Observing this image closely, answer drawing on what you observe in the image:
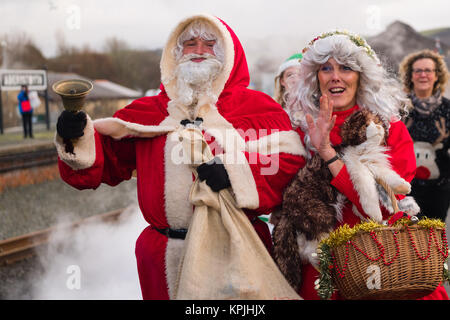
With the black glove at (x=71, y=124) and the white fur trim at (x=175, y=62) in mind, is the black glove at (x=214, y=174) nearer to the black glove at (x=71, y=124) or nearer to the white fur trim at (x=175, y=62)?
the white fur trim at (x=175, y=62)

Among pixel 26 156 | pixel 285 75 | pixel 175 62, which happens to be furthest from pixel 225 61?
pixel 26 156

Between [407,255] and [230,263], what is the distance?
741mm

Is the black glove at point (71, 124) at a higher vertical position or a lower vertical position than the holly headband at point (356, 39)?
lower

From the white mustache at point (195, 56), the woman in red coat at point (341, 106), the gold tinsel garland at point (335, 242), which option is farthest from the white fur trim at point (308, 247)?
the white mustache at point (195, 56)

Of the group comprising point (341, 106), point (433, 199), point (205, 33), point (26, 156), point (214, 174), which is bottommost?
point (26, 156)

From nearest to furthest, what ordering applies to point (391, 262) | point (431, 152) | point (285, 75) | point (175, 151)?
point (391, 262), point (175, 151), point (285, 75), point (431, 152)

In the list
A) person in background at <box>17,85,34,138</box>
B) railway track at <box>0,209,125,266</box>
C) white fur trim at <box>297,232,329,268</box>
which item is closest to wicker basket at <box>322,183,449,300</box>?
white fur trim at <box>297,232,329,268</box>

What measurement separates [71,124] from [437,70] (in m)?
3.64

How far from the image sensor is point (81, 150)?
2.43 meters

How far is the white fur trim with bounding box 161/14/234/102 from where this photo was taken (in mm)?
2657

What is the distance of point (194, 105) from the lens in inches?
106

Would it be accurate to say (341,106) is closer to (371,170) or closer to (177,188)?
(371,170)

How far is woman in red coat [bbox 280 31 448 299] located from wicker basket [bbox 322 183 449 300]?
9.3 inches

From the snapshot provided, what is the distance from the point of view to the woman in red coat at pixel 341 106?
7.59 feet
